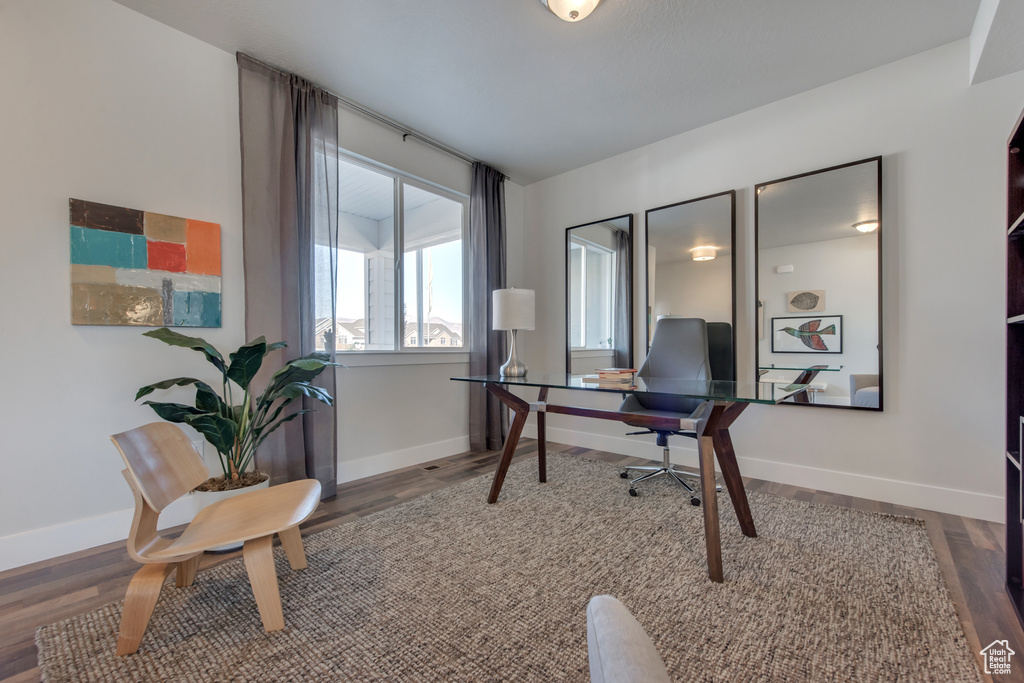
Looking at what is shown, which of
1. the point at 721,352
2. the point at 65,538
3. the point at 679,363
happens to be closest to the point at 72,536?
the point at 65,538

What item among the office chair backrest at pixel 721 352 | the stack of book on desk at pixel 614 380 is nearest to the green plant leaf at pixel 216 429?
the stack of book on desk at pixel 614 380

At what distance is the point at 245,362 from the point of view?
204 centimetres

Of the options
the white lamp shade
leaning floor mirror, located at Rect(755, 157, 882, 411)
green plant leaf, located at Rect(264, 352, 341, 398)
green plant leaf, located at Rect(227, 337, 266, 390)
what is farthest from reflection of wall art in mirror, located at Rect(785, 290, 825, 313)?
green plant leaf, located at Rect(227, 337, 266, 390)

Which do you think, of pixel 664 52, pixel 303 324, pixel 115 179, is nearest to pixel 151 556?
pixel 303 324

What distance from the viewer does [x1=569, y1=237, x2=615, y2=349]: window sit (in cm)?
382

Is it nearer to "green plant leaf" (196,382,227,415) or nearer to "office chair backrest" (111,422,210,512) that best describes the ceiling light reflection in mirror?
"green plant leaf" (196,382,227,415)

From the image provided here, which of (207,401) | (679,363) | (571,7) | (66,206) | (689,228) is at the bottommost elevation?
(207,401)

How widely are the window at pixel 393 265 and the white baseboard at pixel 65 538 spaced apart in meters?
1.31

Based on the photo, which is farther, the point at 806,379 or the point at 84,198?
the point at 806,379

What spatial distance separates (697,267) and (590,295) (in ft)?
3.33

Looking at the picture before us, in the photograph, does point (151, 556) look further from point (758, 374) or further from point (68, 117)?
point (758, 374)

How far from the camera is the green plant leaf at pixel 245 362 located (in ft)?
6.63

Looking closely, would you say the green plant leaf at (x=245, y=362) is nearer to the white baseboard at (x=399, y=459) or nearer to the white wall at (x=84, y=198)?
the white wall at (x=84, y=198)

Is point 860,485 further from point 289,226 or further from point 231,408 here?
point 289,226
